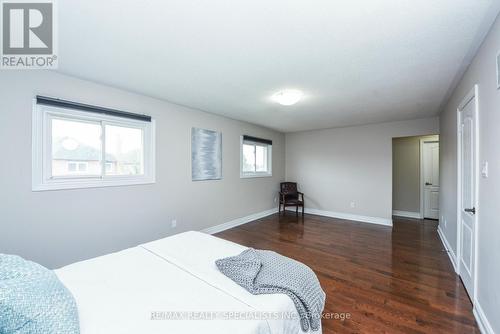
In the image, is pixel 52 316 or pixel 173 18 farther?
pixel 173 18

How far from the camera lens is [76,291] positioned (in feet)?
4.20

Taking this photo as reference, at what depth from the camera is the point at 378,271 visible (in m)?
2.60

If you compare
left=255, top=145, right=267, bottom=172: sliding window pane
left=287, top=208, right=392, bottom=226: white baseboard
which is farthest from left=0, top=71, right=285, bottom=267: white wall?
left=287, top=208, right=392, bottom=226: white baseboard

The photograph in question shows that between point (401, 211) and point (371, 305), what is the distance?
445cm

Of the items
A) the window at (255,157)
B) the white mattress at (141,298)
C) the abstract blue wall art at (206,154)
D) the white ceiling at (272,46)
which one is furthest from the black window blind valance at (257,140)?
the white mattress at (141,298)

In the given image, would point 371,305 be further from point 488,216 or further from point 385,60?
point 385,60

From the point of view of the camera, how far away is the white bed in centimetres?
103

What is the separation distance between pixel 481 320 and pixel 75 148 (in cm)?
428

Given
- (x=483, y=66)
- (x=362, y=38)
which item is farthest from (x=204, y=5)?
(x=483, y=66)

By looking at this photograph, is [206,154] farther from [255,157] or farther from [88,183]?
[88,183]

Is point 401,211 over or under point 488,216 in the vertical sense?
under

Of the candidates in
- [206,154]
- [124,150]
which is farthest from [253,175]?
[124,150]

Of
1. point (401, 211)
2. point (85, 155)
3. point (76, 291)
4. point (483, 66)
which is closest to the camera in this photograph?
point (76, 291)

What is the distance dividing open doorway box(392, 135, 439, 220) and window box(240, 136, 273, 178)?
10.7ft
